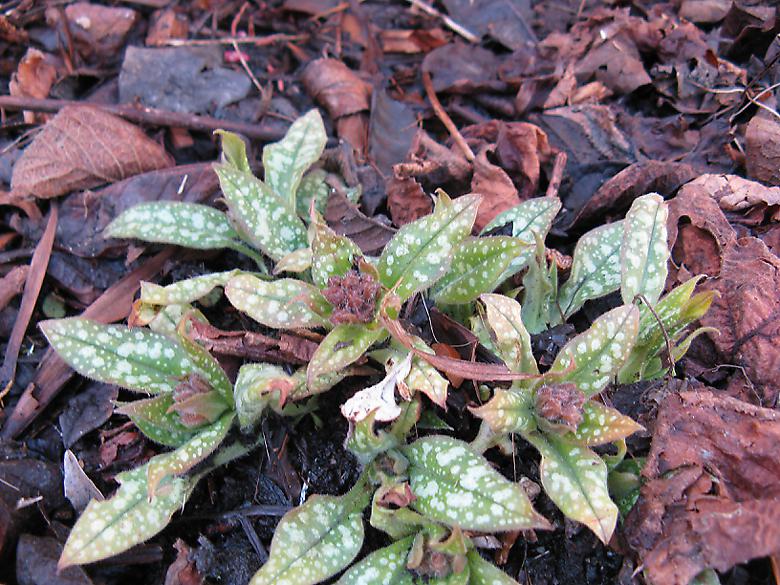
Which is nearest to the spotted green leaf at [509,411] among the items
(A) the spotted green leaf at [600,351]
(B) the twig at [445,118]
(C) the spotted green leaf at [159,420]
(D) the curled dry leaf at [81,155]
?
(A) the spotted green leaf at [600,351]

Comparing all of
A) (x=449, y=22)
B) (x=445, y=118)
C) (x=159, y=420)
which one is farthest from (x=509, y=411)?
(x=449, y=22)

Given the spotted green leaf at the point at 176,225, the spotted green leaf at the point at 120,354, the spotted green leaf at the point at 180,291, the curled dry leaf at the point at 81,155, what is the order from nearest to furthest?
the spotted green leaf at the point at 120,354
the spotted green leaf at the point at 180,291
the spotted green leaf at the point at 176,225
the curled dry leaf at the point at 81,155

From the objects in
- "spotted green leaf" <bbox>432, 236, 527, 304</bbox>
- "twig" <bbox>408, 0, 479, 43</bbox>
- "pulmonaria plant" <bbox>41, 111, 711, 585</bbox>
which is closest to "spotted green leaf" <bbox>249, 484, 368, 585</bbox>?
"pulmonaria plant" <bbox>41, 111, 711, 585</bbox>

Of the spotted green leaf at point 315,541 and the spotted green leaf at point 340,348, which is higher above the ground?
the spotted green leaf at point 340,348

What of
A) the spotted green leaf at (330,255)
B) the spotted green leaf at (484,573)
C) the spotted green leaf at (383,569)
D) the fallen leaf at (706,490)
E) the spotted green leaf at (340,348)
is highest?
the spotted green leaf at (330,255)

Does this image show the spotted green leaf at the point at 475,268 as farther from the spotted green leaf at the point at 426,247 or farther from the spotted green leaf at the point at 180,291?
the spotted green leaf at the point at 180,291

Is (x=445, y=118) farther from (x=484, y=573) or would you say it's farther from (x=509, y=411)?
(x=484, y=573)
